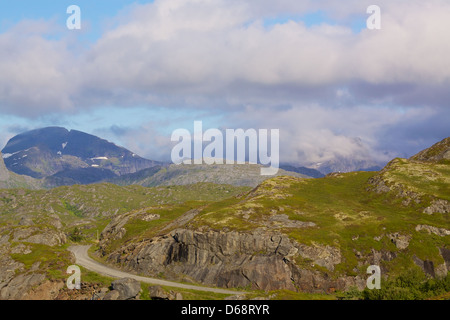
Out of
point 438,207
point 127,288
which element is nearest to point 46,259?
point 127,288

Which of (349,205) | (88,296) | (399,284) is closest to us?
(399,284)

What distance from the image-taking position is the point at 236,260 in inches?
5487

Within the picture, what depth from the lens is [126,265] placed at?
15900cm

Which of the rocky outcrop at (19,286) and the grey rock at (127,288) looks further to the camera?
the rocky outcrop at (19,286)

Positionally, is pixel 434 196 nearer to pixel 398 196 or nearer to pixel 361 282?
pixel 398 196

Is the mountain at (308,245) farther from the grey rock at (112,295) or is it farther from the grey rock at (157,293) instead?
the grey rock at (112,295)

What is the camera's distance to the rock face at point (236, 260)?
415ft

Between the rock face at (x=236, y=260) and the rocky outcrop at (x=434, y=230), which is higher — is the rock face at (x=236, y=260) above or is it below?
below

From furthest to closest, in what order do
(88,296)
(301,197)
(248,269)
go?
1. (301,197)
2. (248,269)
3. (88,296)

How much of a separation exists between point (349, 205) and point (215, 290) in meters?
85.6

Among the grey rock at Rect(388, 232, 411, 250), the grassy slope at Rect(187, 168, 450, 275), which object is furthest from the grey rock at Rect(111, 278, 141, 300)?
the grey rock at Rect(388, 232, 411, 250)

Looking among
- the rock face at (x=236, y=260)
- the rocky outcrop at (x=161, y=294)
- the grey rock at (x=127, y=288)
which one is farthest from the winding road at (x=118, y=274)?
the grey rock at (x=127, y=288)

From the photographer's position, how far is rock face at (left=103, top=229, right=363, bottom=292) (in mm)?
126375
